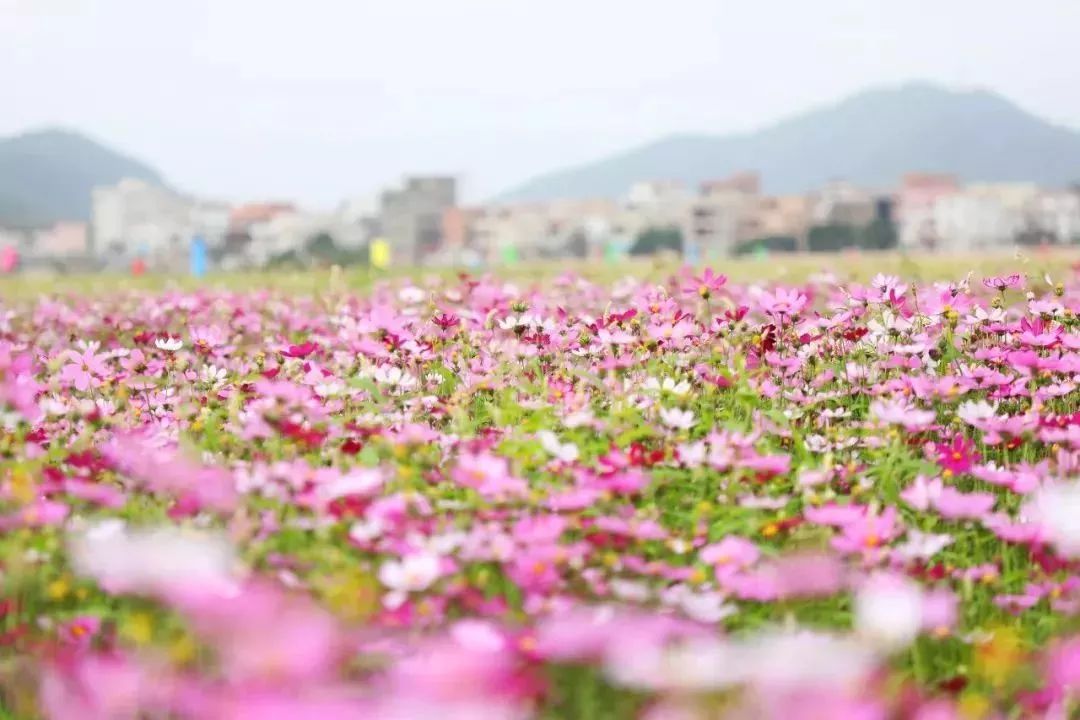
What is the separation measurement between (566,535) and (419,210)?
108049 millimetres

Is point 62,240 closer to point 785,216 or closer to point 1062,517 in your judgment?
point 785,216

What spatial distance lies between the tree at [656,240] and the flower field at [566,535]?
297ft

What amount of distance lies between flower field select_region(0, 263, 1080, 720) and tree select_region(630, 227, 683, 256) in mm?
90462

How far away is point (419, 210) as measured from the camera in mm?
108812

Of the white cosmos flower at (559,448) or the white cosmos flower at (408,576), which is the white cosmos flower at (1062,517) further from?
the white cosmos flower at (408,576)

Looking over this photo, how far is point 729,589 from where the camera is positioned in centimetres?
191

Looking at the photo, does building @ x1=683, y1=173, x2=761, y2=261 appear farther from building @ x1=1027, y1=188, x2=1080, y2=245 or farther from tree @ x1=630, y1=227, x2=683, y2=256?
building @ x1=1027, y1=188, x2=1080, y2=245

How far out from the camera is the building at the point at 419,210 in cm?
10694

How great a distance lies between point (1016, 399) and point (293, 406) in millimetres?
2167

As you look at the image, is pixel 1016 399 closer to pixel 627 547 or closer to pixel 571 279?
pixel 627 547

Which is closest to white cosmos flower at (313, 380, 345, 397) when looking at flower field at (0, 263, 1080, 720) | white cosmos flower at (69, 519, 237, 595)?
flower field at (0, 263, 1080, 720)

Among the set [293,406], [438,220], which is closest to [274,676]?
[293,406]

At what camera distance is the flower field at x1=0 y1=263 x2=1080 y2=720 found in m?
1.37

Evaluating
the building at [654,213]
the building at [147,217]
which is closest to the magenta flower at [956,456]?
the building at [654,213]
